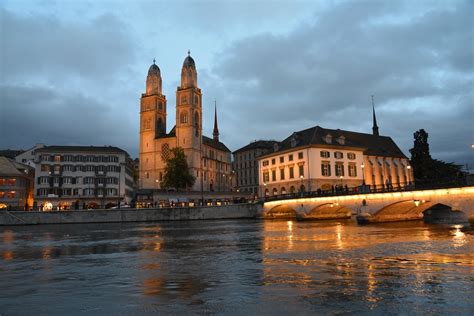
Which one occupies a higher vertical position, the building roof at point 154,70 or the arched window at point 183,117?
the building roof at point 154,70

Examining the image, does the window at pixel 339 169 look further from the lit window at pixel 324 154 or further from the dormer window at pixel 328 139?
the dormer window at pixel 328 139

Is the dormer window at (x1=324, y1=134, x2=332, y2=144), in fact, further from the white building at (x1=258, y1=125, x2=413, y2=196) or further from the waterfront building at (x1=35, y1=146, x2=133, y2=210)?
the waterfront building at (x1=35, y1=146, x2=133, y2=210)

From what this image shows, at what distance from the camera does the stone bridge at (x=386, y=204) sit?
125 ft

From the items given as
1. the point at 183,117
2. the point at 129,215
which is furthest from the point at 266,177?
the point at 183,117

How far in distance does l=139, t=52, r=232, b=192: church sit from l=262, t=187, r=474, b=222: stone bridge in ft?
150

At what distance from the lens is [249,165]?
140375 millimetres

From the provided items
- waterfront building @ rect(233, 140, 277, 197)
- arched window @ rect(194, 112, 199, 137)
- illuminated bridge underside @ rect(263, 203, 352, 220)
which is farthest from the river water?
waterfront building @ rect(233, 140, 277, 197)

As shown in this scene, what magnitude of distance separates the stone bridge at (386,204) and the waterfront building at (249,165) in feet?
204

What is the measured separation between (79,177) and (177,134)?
31.5 metres

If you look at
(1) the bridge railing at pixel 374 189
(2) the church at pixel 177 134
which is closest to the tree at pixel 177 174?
(2) the church at pixel 177 134

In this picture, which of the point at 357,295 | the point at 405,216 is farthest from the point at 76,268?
the point at 405,216

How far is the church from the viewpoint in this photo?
114188 millimetres

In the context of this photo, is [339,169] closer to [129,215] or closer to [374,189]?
[374,189]

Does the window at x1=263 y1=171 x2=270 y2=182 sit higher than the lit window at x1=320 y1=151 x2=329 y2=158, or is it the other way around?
the lit window at x1=320 y1=151 x2=329 y2=158
